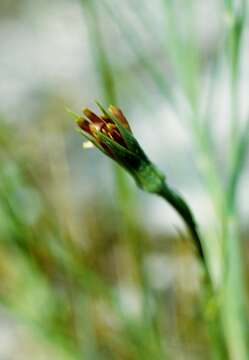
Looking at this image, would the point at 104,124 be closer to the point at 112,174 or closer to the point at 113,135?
the point at 113,135

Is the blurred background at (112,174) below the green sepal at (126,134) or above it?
above

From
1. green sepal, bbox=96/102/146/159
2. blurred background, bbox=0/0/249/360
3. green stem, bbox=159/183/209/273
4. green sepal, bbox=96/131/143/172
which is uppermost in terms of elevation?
blurred background, bbox=0/0/249/360

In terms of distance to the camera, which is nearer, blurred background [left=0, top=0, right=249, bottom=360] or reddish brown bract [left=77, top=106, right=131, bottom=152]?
reddish brown bract [left=77, top=106, right=131, bottom=152]

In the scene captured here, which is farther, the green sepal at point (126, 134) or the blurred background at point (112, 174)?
the blurred background at point (112, 174)

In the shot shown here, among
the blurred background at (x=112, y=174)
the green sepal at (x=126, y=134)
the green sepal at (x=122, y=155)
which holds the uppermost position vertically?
the blurred background at (x=112, y=174)

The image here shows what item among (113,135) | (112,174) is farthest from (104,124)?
(112,174)

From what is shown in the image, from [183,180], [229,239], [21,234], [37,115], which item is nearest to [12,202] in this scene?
[21,234]
